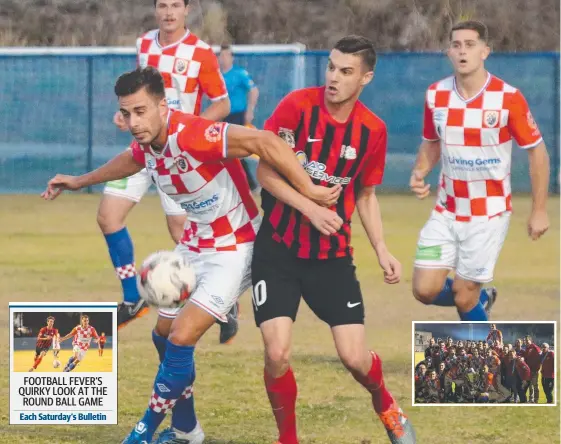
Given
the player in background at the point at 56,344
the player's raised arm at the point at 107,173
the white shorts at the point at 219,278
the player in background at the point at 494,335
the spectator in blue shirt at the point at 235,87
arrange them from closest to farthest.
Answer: the white shorts at the point at 219,278
the player's raised arm at the point at 107,173
the player in background at the point at 56,344
the player in background at the point at 494,335
the spectator in blue shirt at the point at 235,87

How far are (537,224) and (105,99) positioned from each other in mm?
12010

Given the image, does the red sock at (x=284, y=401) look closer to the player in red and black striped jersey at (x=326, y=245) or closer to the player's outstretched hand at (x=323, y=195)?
the player in red and black striped jersey at (x=326, y=245)

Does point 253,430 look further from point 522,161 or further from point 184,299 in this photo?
point 522,161

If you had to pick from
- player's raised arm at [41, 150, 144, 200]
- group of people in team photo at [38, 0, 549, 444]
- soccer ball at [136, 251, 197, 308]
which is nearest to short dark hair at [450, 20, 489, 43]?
group of people in team photo at [38, 0, 549, 444]

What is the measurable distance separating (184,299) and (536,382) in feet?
6.60

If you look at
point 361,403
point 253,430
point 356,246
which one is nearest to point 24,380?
point 253,430

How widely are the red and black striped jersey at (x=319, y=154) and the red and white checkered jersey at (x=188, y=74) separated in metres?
2.84

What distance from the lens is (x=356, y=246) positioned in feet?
42.0

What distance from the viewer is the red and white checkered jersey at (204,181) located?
5.59 meters

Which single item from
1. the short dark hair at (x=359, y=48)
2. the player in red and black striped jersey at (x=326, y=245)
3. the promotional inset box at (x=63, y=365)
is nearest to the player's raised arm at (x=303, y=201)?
the player in red and black striped jersey at (x=326, y=245)

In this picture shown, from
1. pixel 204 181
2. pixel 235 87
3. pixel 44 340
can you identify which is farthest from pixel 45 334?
pixel 235 87

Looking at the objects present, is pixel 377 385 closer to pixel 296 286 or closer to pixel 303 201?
pixel 296 286

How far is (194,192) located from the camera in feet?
18.9

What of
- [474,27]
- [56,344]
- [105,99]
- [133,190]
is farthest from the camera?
[105,99]
